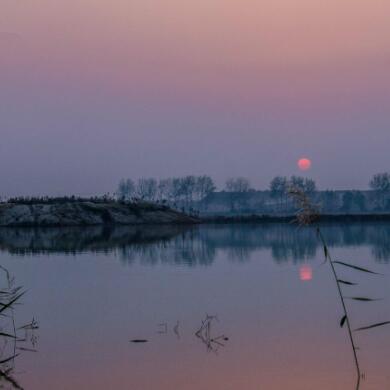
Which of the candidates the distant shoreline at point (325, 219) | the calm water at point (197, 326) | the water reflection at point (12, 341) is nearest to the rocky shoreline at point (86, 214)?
the distant shoreline at point (325, 219)

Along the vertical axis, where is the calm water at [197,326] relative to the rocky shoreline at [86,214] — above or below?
below

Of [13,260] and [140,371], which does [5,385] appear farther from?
[13,260]

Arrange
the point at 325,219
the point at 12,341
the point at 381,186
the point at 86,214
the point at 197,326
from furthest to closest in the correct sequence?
the point at 381,186
the point at 325,219
the point at 86,214
the point at 197,326
the point at 12,341

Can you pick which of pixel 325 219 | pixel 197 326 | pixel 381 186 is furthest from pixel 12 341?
pixel 381 186

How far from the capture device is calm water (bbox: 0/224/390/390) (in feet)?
40.6

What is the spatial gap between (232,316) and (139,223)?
73656 mm

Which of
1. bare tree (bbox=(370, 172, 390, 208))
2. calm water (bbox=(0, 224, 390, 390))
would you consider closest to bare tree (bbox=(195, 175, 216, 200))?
bare tree (bbox=(370, 172, 390, 208))

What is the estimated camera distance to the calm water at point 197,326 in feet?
40.6

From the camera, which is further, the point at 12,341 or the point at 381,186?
the point at 381,186

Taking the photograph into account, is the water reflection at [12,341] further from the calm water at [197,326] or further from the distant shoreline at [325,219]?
the distant shoreline at [325,219]

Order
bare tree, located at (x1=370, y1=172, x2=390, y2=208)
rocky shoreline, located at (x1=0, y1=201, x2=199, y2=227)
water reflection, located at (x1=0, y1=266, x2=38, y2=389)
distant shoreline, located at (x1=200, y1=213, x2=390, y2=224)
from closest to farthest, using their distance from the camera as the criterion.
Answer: water reflection, located at (x1=0, y1=266, x2=38, y2=389) → rocky shoreline, located at (x1=0, y1=201, x2=199, y2=227) → distant shoreline, located at (x1=200, y1=213, x2=390, y2=224) → bare tree, located at (x1=370, y1=172, x2=390, y2=208)

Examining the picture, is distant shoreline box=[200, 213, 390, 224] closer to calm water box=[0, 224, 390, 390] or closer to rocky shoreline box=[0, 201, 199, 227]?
rocky shoreline box=[0, 201, 199, 227]

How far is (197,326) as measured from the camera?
1658 cm

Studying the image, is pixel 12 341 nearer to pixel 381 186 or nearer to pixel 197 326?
pixel 197 326
